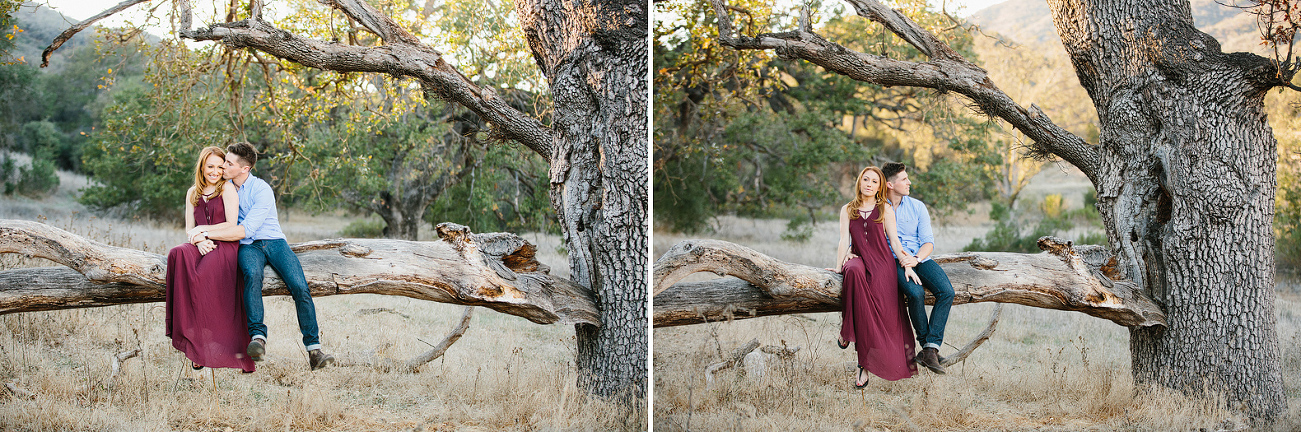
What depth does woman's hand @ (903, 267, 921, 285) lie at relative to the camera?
14.6 feet

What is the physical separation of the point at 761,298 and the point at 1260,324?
3.50 metres

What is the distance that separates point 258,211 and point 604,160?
1.95 metres

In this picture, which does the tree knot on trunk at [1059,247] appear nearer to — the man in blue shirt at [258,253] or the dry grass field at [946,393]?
the dry grass field at [946,393]

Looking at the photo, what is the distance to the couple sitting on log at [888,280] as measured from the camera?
443 cm

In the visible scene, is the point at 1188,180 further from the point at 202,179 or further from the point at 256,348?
the point at 202,179

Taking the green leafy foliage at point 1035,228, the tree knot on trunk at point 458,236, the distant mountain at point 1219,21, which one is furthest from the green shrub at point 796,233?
the tree knot on trunk at point 458,236

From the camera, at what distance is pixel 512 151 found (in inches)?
451

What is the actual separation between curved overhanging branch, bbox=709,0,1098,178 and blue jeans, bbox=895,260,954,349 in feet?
5.35

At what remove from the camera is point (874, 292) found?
4.46 meters

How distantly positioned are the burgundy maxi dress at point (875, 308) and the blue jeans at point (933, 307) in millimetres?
76

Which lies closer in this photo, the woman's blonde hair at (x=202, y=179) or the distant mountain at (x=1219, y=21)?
the woman's blonde hair at (x=202, y=179)

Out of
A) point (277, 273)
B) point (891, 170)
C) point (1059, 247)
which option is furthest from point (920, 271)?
point (277, 273)

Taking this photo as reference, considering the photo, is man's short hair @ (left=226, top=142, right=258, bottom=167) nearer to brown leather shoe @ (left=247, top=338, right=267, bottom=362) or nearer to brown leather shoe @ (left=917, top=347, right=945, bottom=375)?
brown leather shoe @ (left=247, top=338, right=267, bottom=362)

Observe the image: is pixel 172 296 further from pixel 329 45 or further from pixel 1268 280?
pixel 1268 280
